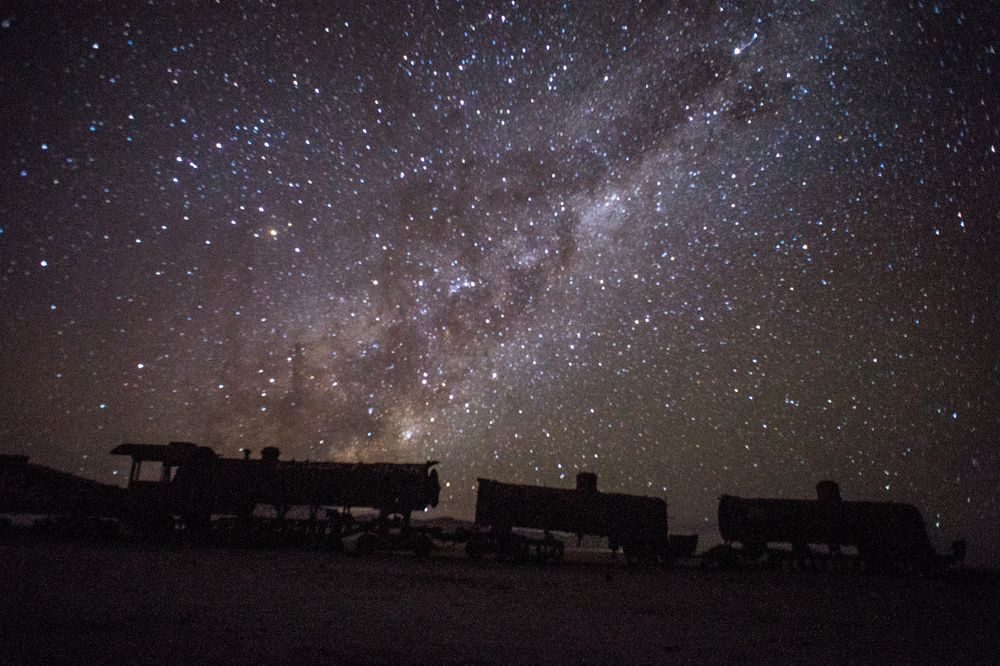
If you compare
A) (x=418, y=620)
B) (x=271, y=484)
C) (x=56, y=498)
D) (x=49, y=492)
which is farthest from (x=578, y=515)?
(x=49, y=492)

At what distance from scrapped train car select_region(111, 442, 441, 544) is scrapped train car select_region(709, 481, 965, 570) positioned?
54.1 ft

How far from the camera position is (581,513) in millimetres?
25438

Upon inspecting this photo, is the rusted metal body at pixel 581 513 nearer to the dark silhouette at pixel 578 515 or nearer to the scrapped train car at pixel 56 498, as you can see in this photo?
the dark silhouette at pixel 578 515

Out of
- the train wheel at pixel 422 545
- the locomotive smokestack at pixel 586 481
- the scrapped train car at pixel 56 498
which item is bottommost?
the train wheel at pixel 422 545

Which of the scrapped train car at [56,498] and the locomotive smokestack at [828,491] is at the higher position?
the locomotive smokestack at [828,491]

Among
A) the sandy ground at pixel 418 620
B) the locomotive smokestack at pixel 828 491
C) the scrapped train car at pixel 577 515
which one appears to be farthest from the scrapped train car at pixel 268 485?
the locomotive smokestack at pixel 828 491

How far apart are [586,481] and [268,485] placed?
49.6 feet

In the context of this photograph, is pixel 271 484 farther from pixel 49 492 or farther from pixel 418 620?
pixel 418 620

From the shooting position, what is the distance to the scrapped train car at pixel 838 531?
25.9m

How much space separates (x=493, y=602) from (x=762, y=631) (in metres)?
4.21

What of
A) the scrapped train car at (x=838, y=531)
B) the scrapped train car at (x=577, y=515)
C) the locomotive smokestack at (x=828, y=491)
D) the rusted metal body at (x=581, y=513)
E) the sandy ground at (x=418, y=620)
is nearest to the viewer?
the sandy ground at (x=418, y=620)

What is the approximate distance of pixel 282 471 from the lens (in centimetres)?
2406

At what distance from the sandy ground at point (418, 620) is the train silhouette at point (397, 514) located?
9123 mm

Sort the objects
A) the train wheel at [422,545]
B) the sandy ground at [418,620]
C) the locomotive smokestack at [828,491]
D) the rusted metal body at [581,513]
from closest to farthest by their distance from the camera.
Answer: the sandy ground at [418,620] → the train wheel at [422,545] → the rusted metal body at [581,513] → the locomotive smokestack at [828,491]
